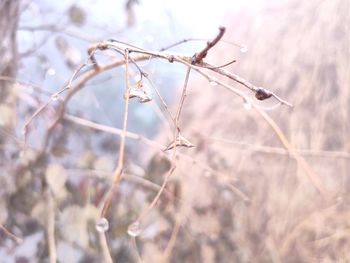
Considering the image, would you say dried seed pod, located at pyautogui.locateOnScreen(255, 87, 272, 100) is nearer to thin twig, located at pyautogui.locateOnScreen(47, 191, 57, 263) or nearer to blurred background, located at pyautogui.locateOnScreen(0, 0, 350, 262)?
blurred background, located at pyautogui.locateOnScreen(0, 0, 350, 262)

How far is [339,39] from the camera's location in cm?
114

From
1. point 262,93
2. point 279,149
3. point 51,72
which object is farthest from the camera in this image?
point 279,149

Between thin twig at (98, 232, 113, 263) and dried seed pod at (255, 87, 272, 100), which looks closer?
dried seed pod at (255, 87, 272, 100)

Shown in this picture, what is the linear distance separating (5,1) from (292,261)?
0.81 m

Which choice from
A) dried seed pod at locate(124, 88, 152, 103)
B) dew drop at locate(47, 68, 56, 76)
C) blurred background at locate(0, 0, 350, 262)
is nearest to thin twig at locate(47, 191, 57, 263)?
blurred background at locate(0, 0, 350, 262)

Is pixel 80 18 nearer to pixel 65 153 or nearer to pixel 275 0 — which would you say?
pixel 65 153

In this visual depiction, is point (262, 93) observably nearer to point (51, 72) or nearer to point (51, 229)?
point (51, 229)

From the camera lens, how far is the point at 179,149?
0.80 m

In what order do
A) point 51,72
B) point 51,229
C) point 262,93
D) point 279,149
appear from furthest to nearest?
1. point 279,149
2. point 51,72
3. point 51,229
4. point 262,93

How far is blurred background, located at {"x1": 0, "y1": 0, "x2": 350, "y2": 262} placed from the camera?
0.84 meters

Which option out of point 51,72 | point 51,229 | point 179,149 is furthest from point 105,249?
point 51,72

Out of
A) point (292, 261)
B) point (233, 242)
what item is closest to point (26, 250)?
point (233, 242)

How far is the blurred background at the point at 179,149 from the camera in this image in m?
0.84

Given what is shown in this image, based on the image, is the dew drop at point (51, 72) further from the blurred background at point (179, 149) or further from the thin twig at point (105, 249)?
the thin twig at point (105, 249)
